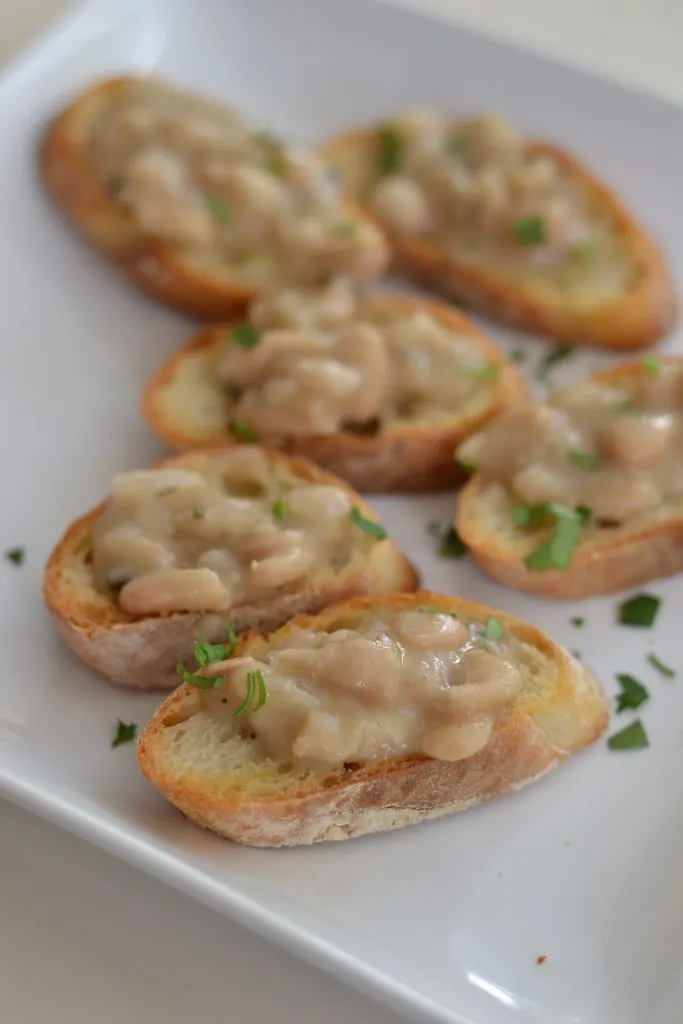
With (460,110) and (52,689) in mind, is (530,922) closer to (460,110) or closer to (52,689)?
(52,689)

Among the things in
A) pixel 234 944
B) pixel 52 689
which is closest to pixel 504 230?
pixel 52 689

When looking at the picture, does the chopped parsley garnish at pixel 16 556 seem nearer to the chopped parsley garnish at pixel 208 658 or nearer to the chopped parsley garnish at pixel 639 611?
the chopped parsley garnish at pixel 208 658

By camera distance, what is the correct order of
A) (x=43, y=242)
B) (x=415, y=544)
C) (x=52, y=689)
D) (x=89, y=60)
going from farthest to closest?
(x=89, y=60) → (x=43, y=242) → (x=415, y=544) → (x=52, y=689)

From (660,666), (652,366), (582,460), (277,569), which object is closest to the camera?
(277,569)

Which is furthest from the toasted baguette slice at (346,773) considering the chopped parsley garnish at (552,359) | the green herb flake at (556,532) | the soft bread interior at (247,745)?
the chopped parsley garnish at (552,359)

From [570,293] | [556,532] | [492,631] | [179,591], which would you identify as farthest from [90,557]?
[570,293]

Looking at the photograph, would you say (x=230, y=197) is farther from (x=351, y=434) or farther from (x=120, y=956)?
(x=120, y=956)
